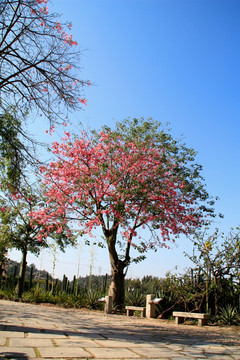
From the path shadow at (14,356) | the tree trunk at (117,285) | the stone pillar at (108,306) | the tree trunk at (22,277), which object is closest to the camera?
the path shadow at (14,356)

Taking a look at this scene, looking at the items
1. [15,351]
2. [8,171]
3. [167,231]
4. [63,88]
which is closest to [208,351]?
[15,351]

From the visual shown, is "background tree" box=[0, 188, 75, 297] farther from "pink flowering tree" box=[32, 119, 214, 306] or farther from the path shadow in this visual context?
the path shadow

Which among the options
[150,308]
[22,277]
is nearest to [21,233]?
[22,277]

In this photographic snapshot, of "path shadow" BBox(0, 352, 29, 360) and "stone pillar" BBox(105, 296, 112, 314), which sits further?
"stone pillar" BBox(105, 296, 112, 314)

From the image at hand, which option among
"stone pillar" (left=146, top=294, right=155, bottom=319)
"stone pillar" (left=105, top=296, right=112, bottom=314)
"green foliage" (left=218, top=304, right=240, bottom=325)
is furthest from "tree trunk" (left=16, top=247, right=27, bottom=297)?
"green foliage" (left=218, top=304, right=240, bottom=325)

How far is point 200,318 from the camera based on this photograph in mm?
7750

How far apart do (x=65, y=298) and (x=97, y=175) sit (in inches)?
212

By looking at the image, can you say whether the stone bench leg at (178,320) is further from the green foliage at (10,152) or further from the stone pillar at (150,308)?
the green foliage at (10,152)

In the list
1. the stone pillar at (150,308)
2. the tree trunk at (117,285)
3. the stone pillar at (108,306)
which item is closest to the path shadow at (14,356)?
the stone pillar at (150,308)

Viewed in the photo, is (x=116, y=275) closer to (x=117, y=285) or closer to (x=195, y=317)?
(x=117, y=285)

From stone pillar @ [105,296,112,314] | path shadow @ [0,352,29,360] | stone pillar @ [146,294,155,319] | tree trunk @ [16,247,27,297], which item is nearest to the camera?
path shadow @ [0,352,29,360]

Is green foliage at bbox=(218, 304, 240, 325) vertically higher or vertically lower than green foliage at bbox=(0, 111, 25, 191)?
lower

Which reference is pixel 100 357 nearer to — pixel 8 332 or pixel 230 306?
pixel 8 332

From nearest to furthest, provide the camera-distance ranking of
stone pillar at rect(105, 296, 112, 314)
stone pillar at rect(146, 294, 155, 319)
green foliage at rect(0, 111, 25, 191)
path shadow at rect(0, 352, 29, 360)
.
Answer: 1. path shadow at rect(0, 352, 29, 360)
2. green foliage at rect(0, 111, 25, 191)
3. stone pillar at rect(146, 294, 155, 319)
4. stone pillar at rect(105, 296, 112, 314)
